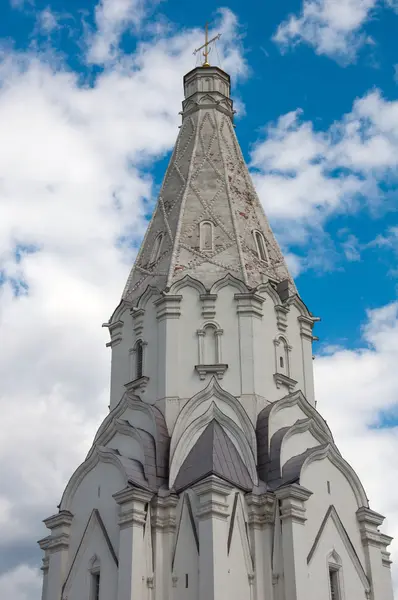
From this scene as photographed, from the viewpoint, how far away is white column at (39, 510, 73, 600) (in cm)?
1870

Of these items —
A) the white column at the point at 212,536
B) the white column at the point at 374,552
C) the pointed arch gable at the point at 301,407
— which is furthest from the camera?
the pointed arch gable at the point at 301,407

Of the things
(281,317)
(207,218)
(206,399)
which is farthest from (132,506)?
(207,218)

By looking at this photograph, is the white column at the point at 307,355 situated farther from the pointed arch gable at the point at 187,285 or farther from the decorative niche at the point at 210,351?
the pointed arch gable at the point at 187,285

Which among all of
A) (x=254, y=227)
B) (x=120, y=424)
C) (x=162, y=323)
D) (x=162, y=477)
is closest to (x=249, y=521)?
(x=162, y=477)

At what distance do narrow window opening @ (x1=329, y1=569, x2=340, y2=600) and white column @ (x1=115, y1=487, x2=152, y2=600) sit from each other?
3.86m

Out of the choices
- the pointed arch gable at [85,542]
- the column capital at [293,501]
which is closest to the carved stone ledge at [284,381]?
the column capital at [293,501]

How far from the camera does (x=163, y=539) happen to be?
17.4m

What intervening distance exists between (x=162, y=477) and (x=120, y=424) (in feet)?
6.26

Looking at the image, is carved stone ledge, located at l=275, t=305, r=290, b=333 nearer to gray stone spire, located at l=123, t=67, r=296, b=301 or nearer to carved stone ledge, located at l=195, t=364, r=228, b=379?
gray stone spire, located at l=123, t=67, r=296, b=301

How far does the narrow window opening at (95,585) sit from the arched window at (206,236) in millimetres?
8072

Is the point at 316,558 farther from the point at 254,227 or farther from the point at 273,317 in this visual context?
the point at 254,227

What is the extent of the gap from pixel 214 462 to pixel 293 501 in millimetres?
1767

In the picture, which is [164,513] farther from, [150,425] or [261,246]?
[261,246]

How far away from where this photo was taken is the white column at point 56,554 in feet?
61.4
